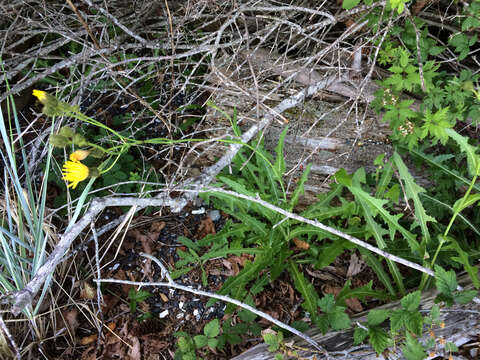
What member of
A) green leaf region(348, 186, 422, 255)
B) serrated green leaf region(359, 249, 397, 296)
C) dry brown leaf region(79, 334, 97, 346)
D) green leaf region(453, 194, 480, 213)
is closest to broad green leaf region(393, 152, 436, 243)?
green leaf region(348, 186, 422, 255)

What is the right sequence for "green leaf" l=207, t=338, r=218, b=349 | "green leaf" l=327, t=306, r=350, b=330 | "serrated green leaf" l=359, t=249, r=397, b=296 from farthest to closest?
1. "serrated green leaf" l=359, t=249, r=397, b=296
2. "green leaf" l=207, t=338, r=218, b=349
3. "green leaf" l=327, t=306, r=350, b=330

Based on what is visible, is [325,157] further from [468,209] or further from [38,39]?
[38,39]

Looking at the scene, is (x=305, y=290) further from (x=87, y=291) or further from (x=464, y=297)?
(x=87, y=291)

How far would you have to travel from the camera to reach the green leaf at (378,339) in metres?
1.62

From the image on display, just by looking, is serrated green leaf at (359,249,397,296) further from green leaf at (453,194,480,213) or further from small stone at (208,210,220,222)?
small stone at (208,210,220,222)

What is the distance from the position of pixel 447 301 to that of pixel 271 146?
142 centimetres

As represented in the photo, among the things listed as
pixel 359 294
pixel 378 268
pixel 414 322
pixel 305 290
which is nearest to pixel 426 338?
pixel 414 322

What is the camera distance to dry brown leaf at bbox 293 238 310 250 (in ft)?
7.91

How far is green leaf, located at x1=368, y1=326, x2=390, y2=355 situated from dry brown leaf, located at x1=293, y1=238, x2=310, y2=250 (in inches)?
30.8

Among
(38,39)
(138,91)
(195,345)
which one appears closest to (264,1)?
(138,91)

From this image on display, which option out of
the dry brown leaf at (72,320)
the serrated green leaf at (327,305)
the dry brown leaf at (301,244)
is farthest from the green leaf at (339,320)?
the dry brown leaf at (72,320)

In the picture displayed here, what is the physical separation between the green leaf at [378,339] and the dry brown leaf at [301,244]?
2.57 feet

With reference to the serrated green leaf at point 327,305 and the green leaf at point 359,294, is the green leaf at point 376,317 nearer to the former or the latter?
the serrated green leaf at point 327,305

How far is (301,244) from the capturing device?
243 centimetres
